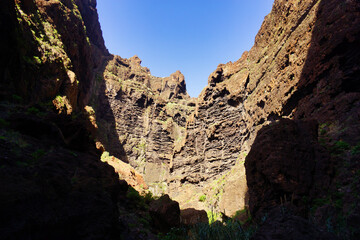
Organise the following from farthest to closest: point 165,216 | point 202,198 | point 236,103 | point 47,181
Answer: point 236,103 < point 202,198 < point 165,216 < point 47,181

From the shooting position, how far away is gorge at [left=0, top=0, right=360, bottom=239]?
15.6ft

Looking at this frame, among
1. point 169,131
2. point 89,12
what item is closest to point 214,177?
point 169,131

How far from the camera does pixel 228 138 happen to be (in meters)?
36.2

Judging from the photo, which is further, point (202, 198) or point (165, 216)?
point (202, 198)

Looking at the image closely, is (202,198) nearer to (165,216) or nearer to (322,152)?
(165,216)

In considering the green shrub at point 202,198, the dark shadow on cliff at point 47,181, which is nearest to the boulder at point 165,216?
the dark shadow on cliff at point 47,181

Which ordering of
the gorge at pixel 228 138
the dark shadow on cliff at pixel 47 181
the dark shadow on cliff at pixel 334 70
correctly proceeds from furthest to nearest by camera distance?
the dark shadow on cliff at pixel 334 70 → the gorge at pixel 228 138 → the dark shadow on cliff at pixel 47 181

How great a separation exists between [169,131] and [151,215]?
45570 mm

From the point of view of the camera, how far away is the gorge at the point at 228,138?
4754 millimetres

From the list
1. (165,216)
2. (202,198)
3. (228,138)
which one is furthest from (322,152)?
(228,138)

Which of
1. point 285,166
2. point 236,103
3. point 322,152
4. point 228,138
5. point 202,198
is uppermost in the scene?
point 236,103

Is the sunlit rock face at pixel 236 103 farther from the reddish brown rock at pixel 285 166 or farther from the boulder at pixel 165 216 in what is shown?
the boulder at pixel 165 216

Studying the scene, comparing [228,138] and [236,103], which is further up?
[236,103]

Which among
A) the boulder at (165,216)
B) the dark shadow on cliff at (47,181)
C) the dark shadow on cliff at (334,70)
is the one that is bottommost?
the boulder at (165,216)
